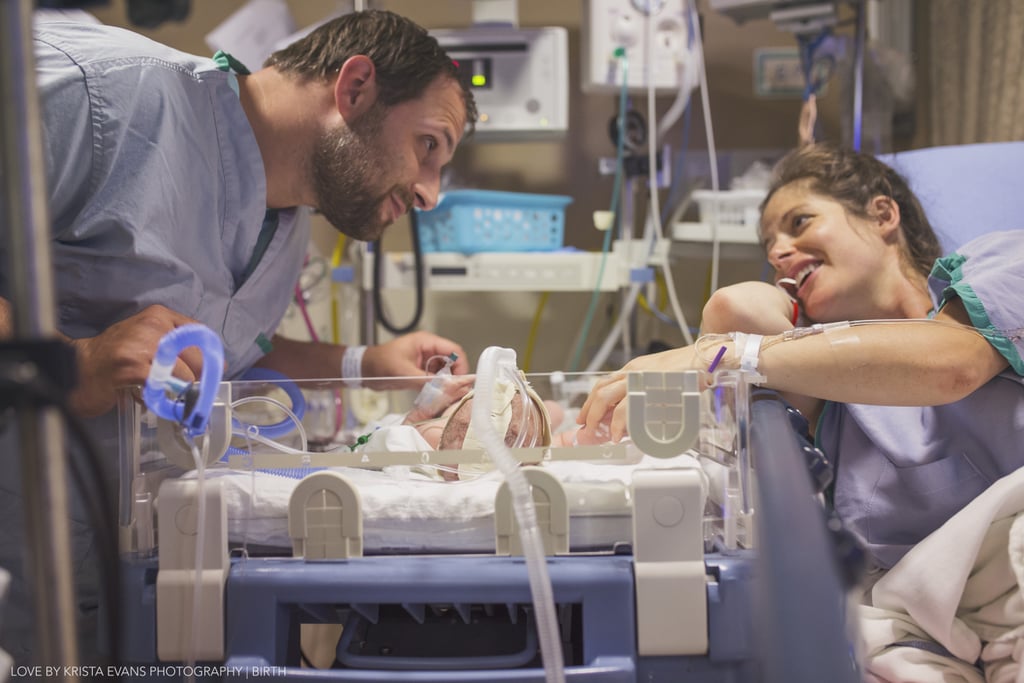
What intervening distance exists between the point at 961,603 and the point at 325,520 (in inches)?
31.6

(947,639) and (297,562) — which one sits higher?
(297,562)

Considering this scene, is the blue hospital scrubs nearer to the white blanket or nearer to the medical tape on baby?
the white blanket

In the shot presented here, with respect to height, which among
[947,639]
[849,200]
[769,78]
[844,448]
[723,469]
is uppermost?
[769,78]

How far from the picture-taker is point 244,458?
1.06 meters

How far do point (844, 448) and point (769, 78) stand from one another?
1.73 m

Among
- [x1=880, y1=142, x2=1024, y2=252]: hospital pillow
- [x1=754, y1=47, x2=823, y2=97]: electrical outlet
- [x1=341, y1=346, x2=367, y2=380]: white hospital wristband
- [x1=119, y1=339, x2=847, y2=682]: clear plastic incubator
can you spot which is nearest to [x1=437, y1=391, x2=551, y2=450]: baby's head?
[x1=119, y1=339, x2=847, y2=682]: clear plastic incubator

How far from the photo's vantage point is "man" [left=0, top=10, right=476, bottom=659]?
4.59 ft

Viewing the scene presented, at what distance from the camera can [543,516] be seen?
38.0 inches

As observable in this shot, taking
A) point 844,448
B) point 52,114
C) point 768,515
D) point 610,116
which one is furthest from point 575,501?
point 610,116

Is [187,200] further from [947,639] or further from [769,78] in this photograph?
[769,78]

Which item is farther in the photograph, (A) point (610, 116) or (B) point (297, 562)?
(A) point (610, 116)

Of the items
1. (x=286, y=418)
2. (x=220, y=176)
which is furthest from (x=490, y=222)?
(x=286, y=418)

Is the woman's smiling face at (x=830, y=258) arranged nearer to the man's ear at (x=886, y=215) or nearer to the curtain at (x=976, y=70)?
the man's ear at (x=886, y=215)

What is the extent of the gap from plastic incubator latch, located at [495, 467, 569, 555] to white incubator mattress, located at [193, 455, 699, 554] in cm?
2
